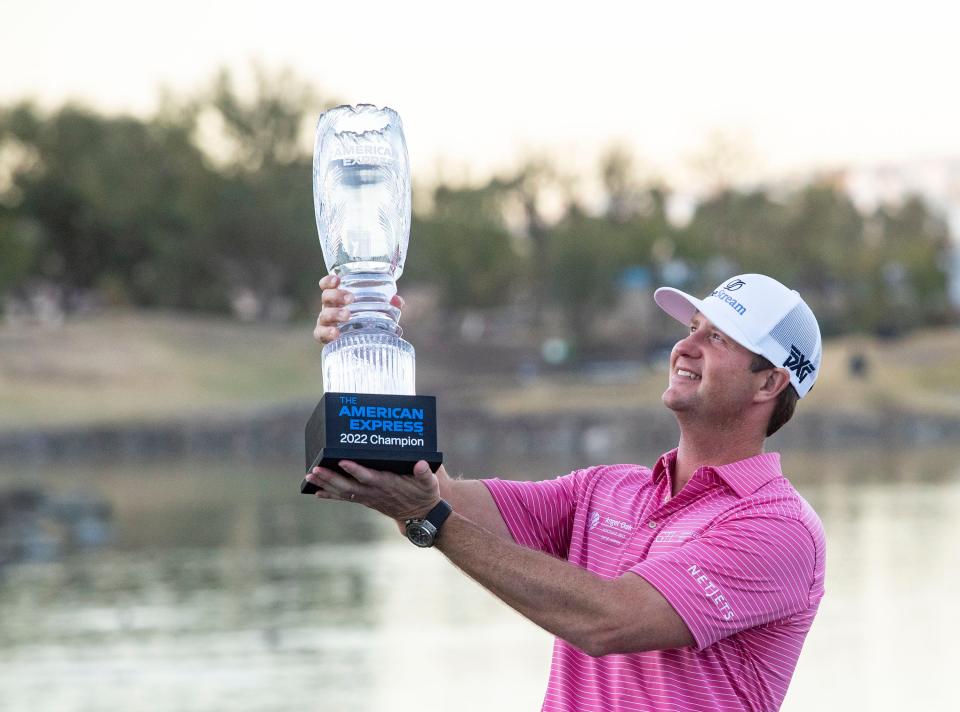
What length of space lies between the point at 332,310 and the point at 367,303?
7cm

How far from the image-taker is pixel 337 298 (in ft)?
10.6

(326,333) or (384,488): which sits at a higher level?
(326,333)

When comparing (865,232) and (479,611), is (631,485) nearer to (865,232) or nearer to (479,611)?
(479,611)

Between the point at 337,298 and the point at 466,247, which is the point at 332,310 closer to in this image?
the point at 337,298

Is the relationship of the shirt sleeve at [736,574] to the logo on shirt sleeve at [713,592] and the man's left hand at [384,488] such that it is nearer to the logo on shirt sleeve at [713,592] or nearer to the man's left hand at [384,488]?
the logo on shirt sleeve at [713,592]

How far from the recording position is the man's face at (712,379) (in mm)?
3230

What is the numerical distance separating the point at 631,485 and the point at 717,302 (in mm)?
432

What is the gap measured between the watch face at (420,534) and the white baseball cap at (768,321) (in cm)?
70

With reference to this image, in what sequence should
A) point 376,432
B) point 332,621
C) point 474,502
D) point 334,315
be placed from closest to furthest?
point 376,432 < point 334,315 < point 474,502 < point 332,621

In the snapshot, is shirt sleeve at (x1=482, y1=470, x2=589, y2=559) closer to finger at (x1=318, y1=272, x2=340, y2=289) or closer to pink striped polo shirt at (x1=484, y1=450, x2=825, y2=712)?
pink striped polo shirt at (x1=484, y1=450, x2=825, y2=712)

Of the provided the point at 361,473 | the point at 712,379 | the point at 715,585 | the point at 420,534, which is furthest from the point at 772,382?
the point at 361,473

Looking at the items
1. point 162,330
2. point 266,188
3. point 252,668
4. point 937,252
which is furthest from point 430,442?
point 937,252

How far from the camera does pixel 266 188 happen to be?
6462cm

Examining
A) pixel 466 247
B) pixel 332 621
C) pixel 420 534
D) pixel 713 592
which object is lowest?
pixel 332 621
